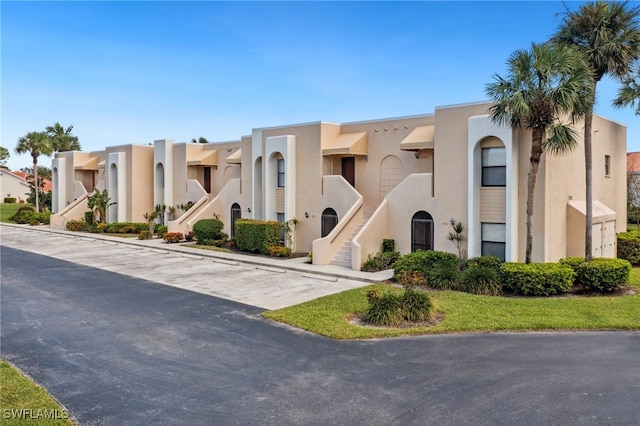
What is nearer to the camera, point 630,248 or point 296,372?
point 296,372

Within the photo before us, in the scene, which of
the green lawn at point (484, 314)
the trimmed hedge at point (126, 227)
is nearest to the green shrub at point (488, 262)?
the green lawn at point (484, 314)

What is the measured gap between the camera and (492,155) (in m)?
19.3

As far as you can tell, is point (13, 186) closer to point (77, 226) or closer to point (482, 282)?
point (77, 226)

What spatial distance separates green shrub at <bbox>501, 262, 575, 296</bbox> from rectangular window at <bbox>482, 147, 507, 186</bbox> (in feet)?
13.5

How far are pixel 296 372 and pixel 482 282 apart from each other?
9.16 m

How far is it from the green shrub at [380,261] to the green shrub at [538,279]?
5916 millimetres

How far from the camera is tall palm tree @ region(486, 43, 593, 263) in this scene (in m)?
15.9

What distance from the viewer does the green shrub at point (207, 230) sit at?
3025cm

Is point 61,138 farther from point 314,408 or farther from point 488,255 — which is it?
point 314,408

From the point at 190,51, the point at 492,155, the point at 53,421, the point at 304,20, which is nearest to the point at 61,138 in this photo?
the point at 190,51

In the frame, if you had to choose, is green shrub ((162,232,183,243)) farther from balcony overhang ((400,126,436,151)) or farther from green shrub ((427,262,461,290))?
green shrub ((427,262,461,290))

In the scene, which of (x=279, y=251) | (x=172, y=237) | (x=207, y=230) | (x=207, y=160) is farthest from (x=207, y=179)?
(x=279, y=251)

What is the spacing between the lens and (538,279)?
52.0 feet

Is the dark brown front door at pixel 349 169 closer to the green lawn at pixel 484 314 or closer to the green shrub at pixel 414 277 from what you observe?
the green shrub at pixel 414 277
